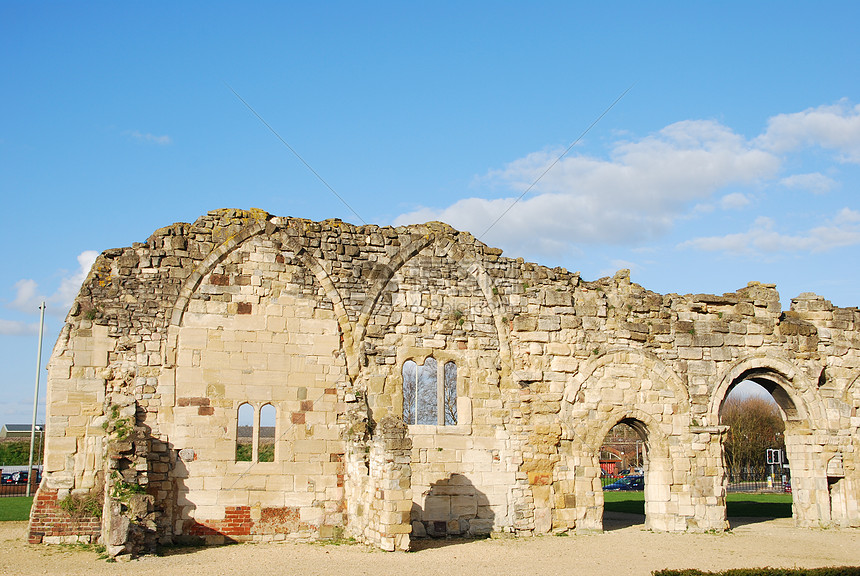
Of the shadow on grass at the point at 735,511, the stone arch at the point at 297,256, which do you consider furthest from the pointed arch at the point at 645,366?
the stone arch at the point at 297,256

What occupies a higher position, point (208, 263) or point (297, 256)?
point (297, 256)

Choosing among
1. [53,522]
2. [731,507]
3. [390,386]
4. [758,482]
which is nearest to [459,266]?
[390,386]

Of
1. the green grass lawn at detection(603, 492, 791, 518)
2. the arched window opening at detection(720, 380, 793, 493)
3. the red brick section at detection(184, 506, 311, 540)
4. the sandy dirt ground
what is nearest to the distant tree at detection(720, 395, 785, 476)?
the arched window opening at detection(720, 380, 793, 493)

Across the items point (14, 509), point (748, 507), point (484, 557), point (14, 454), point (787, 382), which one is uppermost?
point (787, 382)

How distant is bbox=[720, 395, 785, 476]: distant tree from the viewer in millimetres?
42781

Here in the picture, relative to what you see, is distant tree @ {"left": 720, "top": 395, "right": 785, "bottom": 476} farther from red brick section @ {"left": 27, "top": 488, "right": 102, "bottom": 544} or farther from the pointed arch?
red brick section @ {"left": 27, "top": 488, "right": 102, "bottom": 544}

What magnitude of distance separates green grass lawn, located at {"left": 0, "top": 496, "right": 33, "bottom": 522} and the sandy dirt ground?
3.30 metres

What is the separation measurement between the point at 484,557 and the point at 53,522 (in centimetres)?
715

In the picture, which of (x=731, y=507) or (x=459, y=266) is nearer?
(x=459, y=266)

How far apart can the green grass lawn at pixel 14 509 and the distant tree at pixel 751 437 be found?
3229cm

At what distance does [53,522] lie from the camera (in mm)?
12820

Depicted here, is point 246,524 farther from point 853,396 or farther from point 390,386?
point 853,396

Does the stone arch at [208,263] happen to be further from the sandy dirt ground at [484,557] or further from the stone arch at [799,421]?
the stone arch at [799,421]

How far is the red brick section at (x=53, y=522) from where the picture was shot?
12.8 m
